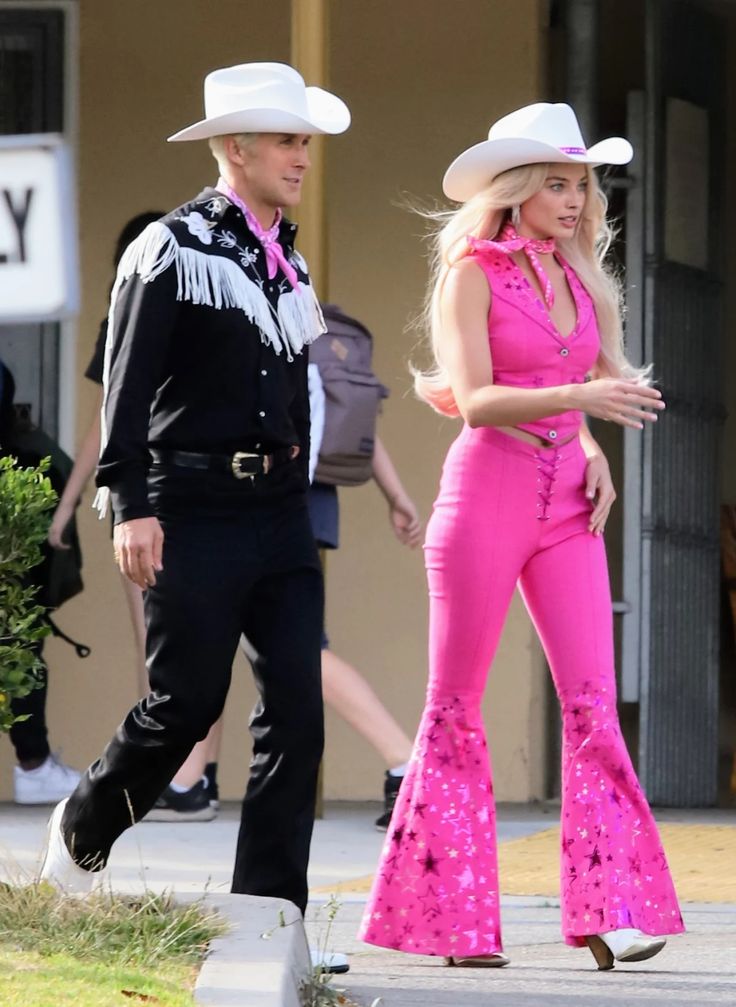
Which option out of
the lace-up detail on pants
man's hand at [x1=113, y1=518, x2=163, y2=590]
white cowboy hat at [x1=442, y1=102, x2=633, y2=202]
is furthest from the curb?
white cowboy hat at [x1=442, y1=102, x2=633, y2=202]

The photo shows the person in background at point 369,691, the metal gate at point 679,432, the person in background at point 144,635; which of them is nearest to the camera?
the person in background at point 369,691

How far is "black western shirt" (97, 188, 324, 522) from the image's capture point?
453 cm

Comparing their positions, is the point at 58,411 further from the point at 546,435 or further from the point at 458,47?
the point at 546,435

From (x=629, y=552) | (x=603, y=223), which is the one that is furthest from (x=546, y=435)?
(x=629, y=552)

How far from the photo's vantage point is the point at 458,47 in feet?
27.2

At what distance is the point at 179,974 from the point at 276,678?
2.33 feet

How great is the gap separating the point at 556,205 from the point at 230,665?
4.17 feet

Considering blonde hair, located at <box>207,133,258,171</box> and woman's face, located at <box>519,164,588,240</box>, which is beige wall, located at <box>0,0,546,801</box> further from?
blonde hair, located at <box>207,133,258,171</box>

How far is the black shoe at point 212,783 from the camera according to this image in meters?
7.53

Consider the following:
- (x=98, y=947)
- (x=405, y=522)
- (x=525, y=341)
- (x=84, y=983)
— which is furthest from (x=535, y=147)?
(x=405, y=522)

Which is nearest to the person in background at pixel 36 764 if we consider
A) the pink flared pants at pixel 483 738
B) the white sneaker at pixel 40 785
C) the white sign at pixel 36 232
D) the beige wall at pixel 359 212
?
the white sneaker at pixel 40 785

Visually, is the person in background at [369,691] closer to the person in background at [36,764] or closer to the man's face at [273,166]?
the person in background at [36,764]

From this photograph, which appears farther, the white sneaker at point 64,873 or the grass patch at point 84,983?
the white sneaker at point 64,873

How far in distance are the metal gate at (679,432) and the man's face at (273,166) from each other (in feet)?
12.0
